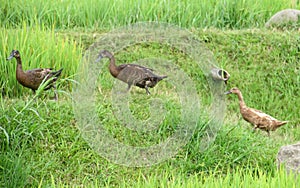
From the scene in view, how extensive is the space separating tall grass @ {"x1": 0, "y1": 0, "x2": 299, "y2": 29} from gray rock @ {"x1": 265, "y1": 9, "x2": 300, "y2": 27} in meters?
0.21

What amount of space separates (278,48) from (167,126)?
2.56m

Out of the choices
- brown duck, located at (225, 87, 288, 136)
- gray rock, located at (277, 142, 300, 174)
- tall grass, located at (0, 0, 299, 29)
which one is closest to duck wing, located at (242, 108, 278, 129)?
brown duck, located at (225, 87, 288, 136)

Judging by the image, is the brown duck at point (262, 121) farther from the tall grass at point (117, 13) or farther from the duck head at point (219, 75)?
the tall grass at point (117, 13)

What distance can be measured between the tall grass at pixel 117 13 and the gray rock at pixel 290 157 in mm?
3340

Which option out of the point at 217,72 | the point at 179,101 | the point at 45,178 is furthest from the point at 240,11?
the point at 45,178

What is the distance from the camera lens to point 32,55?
257 inches

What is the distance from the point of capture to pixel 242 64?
776cm

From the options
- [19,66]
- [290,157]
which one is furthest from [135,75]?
[290,157]

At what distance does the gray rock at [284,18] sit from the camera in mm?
8445

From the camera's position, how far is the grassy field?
17.8 ft

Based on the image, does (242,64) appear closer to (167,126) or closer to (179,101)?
(179,101)

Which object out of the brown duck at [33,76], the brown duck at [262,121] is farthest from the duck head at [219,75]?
the brown duck at [33,76]

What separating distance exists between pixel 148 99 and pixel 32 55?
121cm

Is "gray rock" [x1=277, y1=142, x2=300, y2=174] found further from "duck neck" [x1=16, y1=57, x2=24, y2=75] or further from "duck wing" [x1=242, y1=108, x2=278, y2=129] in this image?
"duck neck" [x1=16, y1=57, x2=24, y2=75]
